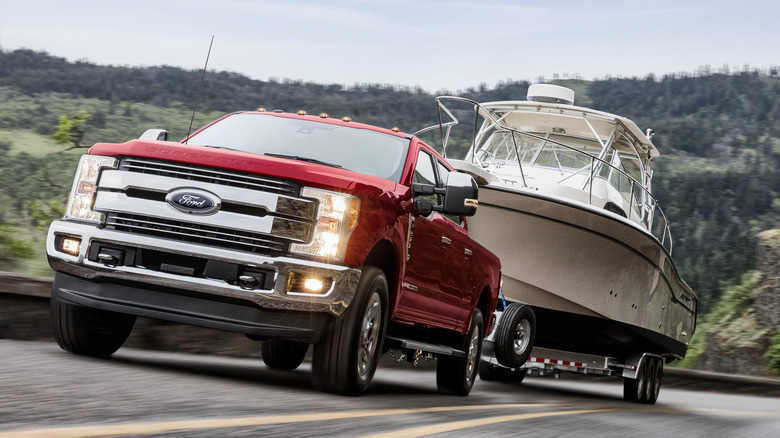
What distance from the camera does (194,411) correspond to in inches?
208

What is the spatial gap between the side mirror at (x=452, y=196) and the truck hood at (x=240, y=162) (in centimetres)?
99

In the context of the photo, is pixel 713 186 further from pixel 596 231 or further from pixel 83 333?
pixel 83 333

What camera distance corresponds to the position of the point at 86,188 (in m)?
7.06

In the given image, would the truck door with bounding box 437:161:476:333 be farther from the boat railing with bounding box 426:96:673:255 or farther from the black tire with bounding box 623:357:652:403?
the black tire with bounding box 623:357:652:403

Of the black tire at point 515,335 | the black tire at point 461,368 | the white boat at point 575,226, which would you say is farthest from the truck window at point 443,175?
the white boat at point 575,226

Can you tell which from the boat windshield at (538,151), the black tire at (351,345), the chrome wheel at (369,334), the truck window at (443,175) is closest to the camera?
the black tire at (351,345)

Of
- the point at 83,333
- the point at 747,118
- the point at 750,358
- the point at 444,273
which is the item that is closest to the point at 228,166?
the point at 83,333

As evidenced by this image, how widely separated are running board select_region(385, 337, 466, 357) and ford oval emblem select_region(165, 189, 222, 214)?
2.07 metres

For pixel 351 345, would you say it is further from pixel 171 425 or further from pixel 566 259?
pixel 566 259

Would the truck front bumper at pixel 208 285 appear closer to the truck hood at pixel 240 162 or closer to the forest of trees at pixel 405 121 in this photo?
the truck hood at pixel 240 162

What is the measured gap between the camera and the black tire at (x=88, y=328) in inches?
291

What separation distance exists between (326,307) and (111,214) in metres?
1.61

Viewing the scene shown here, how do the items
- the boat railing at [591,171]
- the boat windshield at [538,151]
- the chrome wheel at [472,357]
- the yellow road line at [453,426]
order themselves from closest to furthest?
the yellow road line at [453,426] → the chrome wheel at [472,357] → the boat railing at [591,171] → the boat windshield at [538,151]

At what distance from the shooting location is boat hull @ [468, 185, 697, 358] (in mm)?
13594
